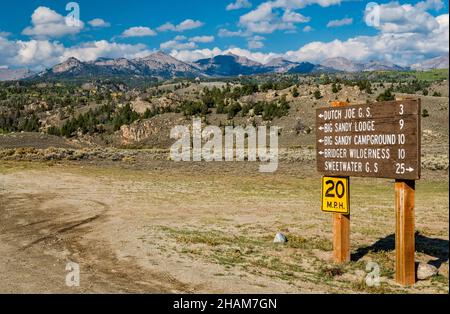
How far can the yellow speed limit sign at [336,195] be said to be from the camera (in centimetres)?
1133

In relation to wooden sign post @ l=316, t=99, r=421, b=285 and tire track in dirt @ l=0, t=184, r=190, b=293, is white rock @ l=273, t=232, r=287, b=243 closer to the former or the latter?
wooden sign post @ l=316, t=99, r=421, b=285

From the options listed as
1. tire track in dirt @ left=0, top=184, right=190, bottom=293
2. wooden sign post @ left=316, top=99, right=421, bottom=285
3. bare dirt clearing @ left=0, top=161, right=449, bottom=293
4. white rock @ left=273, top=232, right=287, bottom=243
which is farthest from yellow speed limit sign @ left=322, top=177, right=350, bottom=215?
tire track in dirt @ left=0, top=184, right=190, bottom=293

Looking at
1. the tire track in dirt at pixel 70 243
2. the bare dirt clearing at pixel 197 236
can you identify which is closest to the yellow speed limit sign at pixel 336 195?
the bare dirt clearing at pixel 197 236

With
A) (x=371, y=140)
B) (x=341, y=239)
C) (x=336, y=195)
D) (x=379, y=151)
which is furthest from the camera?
(x=336, y=195)

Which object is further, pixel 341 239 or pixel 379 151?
pixel 341 239

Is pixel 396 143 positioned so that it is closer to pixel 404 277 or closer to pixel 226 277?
pixel 404 277

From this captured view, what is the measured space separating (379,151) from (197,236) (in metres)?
5.85

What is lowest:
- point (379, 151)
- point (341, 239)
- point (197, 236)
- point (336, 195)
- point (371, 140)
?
point (197, 236)

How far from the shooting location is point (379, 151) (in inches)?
406

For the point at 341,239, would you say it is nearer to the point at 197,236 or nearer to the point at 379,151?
the point at 379,151

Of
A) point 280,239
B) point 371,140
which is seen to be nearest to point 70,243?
point 280,239

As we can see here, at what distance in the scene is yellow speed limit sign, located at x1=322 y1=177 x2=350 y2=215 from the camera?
11328 mm

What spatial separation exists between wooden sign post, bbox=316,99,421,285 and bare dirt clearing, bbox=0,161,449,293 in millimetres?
734
